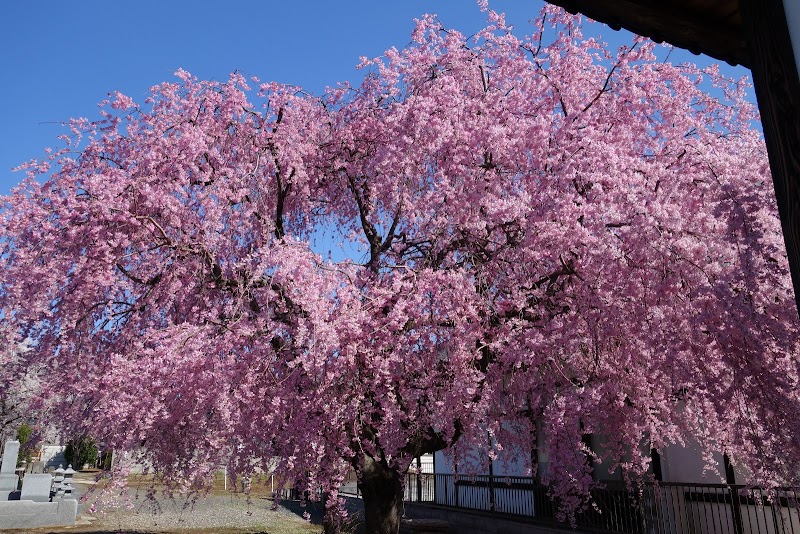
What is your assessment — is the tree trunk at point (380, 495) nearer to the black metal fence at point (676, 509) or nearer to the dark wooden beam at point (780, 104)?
the black metal fence at point (676, 509)

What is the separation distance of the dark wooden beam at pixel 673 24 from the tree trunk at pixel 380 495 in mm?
9246

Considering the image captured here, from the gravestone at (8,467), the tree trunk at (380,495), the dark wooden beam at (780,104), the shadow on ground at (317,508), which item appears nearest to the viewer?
the dark wooden beam at (780,104)

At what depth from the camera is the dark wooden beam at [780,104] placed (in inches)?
96.6

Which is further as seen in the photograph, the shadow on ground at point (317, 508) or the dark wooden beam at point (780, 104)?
the shadow on ground at point (317, 508)

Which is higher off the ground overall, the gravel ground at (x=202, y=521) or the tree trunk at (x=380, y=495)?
the tree trunk at (x=380, y=495)

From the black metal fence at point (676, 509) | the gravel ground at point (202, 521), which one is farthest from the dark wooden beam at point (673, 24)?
the gravel ground at point (202, 521)

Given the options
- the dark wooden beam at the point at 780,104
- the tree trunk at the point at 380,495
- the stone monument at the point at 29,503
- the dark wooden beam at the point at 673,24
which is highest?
the dark wooden beam at the point at 673,24

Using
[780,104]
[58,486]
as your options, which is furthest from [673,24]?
[58,486]

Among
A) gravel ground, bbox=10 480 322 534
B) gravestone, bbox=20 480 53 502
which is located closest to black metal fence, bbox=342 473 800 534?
gravel ground, bbox=10 480 322 534

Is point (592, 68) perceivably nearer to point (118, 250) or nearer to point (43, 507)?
point (118, 250)

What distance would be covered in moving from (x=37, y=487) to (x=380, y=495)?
15897 millimetres

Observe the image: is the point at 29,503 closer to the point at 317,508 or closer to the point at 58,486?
the point at 58,486

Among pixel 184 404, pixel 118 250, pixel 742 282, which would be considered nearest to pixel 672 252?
pixel 742 282

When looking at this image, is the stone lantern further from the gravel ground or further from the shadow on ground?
the shadow on ground
